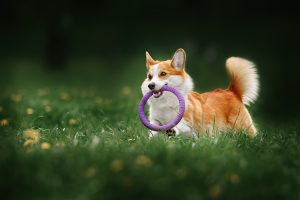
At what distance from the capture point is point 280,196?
3.20 metres

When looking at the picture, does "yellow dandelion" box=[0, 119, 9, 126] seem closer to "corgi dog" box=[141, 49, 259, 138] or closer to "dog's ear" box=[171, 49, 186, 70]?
"corgi dog" box=[141, 49, 259, 138]

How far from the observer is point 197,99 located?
5.43 m

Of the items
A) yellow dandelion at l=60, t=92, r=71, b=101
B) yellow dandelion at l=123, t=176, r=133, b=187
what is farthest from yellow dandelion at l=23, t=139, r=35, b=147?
yellow dandelion at l=60, t=92, r=71, b=101

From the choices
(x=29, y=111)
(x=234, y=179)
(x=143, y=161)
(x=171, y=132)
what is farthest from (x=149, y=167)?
(x=29, y=111)

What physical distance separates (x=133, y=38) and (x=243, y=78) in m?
8.13

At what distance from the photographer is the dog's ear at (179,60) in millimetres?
4957

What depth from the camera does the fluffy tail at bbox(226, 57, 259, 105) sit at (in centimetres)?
571

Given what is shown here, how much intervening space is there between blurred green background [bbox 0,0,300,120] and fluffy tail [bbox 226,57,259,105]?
462 cm

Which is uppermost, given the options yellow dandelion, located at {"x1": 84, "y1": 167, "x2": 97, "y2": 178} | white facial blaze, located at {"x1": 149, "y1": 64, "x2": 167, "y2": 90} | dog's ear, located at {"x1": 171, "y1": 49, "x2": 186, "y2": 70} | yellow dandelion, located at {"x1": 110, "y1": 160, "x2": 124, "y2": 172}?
dog's ear, located at {"x1": 171, "y1": 49, "x2": 186, "y2": 70}

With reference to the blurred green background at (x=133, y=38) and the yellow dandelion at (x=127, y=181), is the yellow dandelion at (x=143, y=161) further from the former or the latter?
the blurred green background at (x=133, y=38)

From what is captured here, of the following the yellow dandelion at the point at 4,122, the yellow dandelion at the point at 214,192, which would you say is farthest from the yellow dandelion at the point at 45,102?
the yellow dandelion at the point at 214,192

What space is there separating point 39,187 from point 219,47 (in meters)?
10.1

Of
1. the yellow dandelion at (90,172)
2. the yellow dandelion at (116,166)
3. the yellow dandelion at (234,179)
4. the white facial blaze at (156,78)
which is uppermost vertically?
the white facial blaze at (156,78)

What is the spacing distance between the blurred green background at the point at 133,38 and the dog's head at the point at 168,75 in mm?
5383
